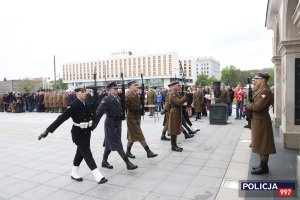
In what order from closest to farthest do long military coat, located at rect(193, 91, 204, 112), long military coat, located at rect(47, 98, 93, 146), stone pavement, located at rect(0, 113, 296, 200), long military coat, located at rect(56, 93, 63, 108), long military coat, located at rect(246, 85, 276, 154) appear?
stone pavement, located at rect(0, 113, 296, 200)
long military coat, located at rect(47, 98, 93, 146)
long military coat, located at rect(246, 85, 276, 154)
long military coat, located at rect(193, 91, 204, 112)
long military coat, located at rect(56, 93, 63, 108)

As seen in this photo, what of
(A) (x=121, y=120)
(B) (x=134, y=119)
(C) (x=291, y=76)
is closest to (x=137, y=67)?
(C) (x=291, y=76)

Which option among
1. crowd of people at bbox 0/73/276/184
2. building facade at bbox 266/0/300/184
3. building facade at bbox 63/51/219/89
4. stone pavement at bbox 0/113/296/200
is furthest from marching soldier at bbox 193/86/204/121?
building facade at bbox 63/51/219/89

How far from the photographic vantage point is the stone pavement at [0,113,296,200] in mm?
4648

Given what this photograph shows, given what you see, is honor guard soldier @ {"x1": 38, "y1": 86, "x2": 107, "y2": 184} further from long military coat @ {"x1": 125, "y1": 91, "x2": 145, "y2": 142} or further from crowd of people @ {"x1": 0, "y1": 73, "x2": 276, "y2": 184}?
long military coat @ {"x1": 125, "y1": 91, "x2": 145, "y2": 142}

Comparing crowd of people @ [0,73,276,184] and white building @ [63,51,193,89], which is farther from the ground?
white building @ [63,51,193,89]

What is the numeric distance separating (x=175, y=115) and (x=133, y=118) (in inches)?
52.3

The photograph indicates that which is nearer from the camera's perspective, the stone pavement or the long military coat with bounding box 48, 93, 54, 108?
the stone pavement

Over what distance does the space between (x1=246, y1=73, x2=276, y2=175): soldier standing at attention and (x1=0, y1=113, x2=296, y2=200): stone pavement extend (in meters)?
0.50

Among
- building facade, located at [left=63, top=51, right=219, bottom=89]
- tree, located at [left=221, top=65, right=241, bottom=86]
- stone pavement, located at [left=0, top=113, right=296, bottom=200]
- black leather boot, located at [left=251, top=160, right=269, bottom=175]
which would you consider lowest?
stone pavement, located at [left=0, top=113, right=296, bottom=200]

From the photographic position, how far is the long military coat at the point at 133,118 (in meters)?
6.55

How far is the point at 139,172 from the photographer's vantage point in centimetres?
573

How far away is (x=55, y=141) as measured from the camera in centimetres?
944

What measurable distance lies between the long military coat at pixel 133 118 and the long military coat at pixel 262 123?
256 cm

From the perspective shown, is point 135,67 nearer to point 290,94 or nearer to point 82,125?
point 290,94
